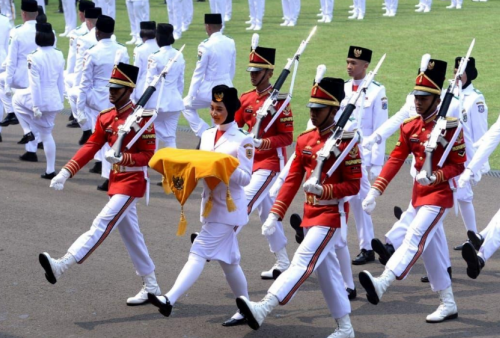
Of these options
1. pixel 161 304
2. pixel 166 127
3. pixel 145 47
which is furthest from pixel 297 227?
pixel 145 47

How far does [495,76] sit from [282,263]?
11822 millimetres

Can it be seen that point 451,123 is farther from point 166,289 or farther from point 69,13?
point 69,13

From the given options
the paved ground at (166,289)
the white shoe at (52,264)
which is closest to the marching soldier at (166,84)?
the paved ground at (166,289)

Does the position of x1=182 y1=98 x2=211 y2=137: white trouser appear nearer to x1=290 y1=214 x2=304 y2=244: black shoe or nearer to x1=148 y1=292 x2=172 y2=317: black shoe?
x1=290 y1=214 x2=304 y2=244: black shoe

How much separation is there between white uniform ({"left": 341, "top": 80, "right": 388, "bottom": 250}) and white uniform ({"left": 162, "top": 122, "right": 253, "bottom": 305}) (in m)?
1.57

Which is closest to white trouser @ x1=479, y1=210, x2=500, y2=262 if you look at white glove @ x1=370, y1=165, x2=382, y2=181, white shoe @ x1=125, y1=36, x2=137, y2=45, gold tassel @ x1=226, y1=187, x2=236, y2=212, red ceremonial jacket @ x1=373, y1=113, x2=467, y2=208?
red ceremonial jacket @ x1=373, y1=113, x2=467, y2=208

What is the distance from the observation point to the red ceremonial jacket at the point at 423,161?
7.64 metres

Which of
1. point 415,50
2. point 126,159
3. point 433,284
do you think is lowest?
point 415,50

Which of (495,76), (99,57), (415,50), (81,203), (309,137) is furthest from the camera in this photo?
(415,50)

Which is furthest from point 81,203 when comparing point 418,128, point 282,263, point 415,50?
point 415,50

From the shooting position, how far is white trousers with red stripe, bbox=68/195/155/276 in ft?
25.5

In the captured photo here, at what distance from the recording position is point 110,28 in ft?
43.3

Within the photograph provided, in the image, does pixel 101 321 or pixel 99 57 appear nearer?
pixel 101 321

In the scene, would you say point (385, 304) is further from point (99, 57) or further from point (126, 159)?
point (99, 57)
